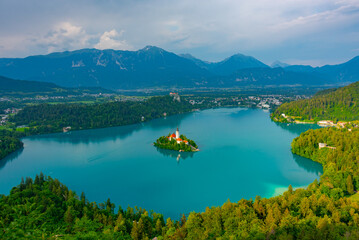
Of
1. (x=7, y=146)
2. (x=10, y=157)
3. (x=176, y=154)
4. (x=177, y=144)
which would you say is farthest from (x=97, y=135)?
(x=176, y=154)

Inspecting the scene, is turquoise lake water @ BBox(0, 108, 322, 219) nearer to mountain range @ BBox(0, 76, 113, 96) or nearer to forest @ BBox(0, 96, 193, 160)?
forest @ BBox(0, 96, 193, 160)

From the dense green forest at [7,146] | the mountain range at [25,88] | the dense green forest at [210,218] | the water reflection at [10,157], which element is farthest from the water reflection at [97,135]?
the mountain range at [25,88]

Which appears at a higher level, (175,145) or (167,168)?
(175,145)

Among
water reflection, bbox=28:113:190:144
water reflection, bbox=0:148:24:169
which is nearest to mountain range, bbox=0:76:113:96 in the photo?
water reflection, bbox=28:113:190:144

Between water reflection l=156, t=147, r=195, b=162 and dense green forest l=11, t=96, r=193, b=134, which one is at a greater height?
dense green forest l=11, t=96, r=193, b=134

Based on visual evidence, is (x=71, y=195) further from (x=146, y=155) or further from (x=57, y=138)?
(x=57, y=138)

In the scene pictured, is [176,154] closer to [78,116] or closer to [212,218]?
[212,218]

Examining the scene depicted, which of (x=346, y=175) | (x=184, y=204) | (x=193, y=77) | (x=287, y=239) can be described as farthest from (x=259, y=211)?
(x=193, y=77)
